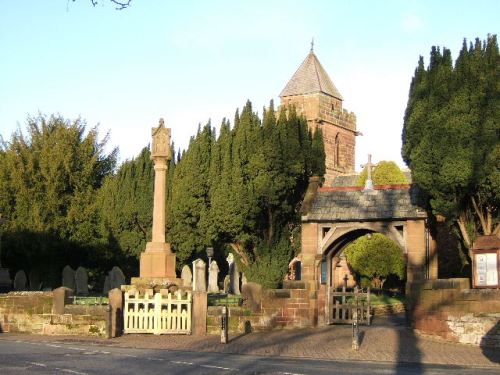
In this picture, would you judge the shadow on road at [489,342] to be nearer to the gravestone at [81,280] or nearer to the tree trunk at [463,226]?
the tree trunk at [463,226]

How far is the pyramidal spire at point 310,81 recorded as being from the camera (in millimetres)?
67438

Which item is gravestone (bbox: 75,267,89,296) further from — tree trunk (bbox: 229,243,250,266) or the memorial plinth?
the memorial plinth

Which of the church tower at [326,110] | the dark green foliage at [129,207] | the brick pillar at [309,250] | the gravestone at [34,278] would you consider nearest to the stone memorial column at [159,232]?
the brick pillar at [309,250]

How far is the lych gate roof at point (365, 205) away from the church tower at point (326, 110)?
37970 mm

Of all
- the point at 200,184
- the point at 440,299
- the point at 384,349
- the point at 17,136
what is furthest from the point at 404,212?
the point at 17,136

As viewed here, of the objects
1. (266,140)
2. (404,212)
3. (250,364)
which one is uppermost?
(266,140)

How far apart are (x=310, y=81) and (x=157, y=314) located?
46.2 m

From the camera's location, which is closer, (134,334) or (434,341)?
(434,341)

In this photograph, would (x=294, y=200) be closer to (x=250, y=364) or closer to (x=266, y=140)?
(x=266, y=140)

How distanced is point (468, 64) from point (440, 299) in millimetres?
6885

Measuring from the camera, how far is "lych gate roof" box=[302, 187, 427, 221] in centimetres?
2669

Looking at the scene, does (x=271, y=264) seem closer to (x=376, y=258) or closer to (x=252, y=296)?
(x=252, y=296)

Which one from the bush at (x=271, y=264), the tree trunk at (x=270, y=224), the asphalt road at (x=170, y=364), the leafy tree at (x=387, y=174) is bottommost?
the asphalt road at (x=170, y=364)

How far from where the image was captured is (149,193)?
138 feet
